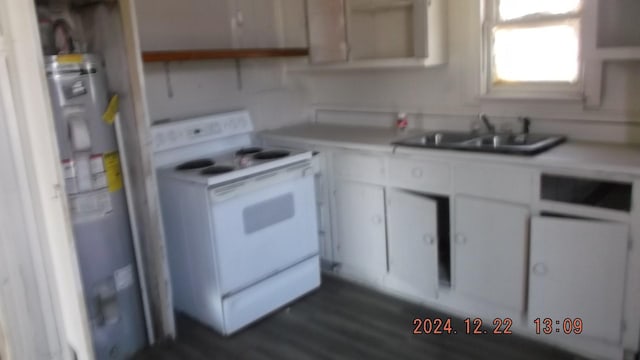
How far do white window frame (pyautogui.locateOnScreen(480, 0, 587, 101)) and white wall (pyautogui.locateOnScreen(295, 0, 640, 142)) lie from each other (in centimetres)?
4

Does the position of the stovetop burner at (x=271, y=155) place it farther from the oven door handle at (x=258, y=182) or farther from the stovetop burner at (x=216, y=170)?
the stovetop burner at (x=216, y=170)

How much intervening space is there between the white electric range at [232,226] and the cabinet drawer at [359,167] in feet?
0.59

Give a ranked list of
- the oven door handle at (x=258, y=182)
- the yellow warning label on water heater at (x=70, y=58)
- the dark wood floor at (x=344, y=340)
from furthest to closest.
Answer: the oven door handle at (x=258, y=182) → the dark wood floor at (x=344, y=340) → the yellow warning label on water heater at (x=70, y=58)

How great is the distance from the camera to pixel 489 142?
9.67 feet

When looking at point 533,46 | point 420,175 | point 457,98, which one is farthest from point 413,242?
point 533,46

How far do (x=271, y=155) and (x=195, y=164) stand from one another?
1.42ft

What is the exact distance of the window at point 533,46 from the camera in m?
2.76

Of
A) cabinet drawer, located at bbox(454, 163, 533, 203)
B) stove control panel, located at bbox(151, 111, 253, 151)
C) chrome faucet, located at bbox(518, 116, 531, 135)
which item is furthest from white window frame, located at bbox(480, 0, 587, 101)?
stove control panel, located at bbox(151, 111, 253, 151)

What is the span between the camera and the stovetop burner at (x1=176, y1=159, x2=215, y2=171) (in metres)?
2.94

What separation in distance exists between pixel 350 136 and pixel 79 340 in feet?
6.89

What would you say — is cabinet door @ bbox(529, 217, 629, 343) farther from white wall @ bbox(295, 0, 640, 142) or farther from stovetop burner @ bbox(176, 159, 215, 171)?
stovetop burner @ bbox(176, 159, 215, 171)

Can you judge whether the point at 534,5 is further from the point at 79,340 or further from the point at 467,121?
the point at 79,340

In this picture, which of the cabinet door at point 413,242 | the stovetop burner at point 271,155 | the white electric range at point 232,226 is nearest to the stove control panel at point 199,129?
the white electric range at point 232,226

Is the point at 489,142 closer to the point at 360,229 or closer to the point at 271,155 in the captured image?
the point at 360,229
